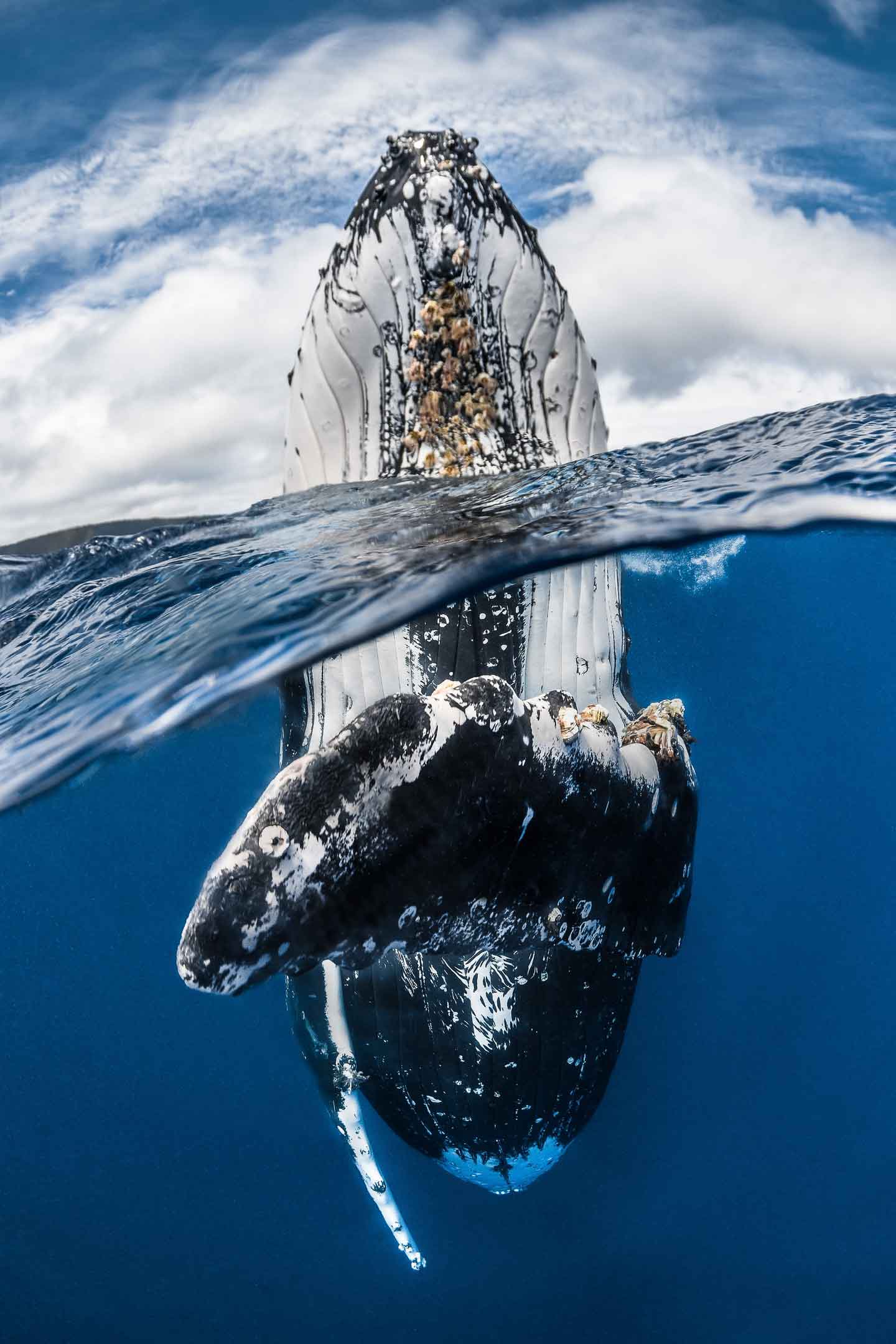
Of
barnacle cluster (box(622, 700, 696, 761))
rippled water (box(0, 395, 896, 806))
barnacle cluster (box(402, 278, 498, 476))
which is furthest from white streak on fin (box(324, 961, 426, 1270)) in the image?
barnacle cluster (box(402, 278, 498, 476))

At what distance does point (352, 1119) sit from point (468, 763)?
11.2 ft

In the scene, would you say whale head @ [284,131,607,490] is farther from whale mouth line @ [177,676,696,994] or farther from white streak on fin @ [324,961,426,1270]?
white streak on fin @ [324,961,426,1270]

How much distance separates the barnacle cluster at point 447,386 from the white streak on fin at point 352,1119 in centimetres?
222

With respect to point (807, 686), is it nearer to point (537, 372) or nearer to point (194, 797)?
point (194, 797)

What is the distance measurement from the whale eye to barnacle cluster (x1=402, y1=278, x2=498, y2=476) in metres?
2.39

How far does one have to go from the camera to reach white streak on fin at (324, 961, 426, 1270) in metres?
3.84

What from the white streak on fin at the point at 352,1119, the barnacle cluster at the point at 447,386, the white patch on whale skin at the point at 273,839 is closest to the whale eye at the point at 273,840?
the white patch on whale skin at the point at 273,839

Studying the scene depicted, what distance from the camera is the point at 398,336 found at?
3771 mm

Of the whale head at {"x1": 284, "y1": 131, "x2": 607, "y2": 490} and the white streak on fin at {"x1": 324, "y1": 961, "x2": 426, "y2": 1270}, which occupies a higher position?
the whale head at {"x1": 284, "y1": 131, "x2": 607, "y2": 490}

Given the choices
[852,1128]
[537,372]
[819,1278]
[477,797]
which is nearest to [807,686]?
[852,1128]

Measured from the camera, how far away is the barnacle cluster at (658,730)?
110 inches

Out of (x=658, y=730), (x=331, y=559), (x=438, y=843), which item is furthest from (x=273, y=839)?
(x=331, y=559)

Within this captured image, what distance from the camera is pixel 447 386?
12.6 ft

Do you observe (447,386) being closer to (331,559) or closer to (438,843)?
(331,559)
